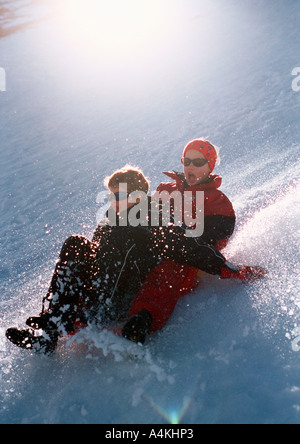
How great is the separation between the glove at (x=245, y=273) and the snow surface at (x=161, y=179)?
0.22 ft

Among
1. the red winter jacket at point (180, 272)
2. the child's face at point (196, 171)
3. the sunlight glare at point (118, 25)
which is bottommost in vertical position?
the red winter jacket at point (180, 272)

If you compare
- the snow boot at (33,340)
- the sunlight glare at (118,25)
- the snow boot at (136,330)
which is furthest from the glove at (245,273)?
the sunlight glare at (118,25)

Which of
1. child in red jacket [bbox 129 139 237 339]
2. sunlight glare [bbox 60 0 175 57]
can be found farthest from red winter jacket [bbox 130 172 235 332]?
sunlight glare [bbox 60 0 175 57]

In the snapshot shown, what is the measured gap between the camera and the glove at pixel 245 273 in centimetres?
239

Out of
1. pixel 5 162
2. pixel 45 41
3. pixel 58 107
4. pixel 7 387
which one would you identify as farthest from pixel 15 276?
pixel 45 41

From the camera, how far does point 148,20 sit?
1473cm

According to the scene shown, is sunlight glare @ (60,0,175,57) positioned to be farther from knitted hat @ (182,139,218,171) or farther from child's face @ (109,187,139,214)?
child's face @ (109,187,139,214)

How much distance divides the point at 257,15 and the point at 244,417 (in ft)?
49.2

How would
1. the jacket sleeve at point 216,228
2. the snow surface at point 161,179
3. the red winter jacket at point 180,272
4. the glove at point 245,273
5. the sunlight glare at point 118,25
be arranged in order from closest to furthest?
the snow surface at point 161,179, the red winter jacket at point 180,272, the glove at point 245,273, the jacket sleeve at point 216,228, the sunlight glare at point 118,25

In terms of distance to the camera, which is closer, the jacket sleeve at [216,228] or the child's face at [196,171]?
the jacket sleeve at [216,228]

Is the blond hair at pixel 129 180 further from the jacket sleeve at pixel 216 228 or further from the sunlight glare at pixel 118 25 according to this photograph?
the sunlight glare at pixel 118 25

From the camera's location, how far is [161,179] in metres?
5.86

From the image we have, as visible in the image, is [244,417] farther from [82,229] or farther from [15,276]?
[82,229]

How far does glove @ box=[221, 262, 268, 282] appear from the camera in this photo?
7.84 feet
